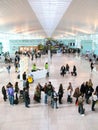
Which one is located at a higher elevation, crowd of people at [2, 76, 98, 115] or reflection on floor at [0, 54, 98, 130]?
crowd of people at [2, 76, 98, 115]

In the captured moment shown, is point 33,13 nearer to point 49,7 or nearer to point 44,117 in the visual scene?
point 49,7

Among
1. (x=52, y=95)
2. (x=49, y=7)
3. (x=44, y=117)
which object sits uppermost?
(x=49, y=7)

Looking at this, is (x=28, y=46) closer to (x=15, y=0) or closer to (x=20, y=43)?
(x=20, y=43)

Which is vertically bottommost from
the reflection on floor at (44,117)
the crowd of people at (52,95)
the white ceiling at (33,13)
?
the reflection on floor at (44,117)

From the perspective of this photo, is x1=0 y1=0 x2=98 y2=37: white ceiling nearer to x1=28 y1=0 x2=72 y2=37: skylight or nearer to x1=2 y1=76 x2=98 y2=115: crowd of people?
x1=28 y1=0 x2=72 y2=37: skylight

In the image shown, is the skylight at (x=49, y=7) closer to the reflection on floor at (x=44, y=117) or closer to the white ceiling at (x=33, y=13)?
the white ceiling at (x=33, y=13)

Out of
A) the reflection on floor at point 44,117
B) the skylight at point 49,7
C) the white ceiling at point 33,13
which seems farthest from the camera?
the white ceiling at point 33,13

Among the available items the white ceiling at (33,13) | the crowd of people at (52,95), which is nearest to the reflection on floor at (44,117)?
the crowd of people at (52,95)

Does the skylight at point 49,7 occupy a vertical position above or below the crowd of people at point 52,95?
above

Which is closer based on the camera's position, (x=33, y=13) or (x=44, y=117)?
(x=44, y=117)

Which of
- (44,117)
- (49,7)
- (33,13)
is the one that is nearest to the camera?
(44,117)

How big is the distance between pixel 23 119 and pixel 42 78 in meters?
10.3

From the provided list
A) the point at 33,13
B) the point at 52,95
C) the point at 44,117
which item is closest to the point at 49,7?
the point at 33,13

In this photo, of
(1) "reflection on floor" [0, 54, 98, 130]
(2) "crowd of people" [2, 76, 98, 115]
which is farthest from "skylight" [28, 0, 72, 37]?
(1) "reflection on floor" [0, 54, 98, 130]
